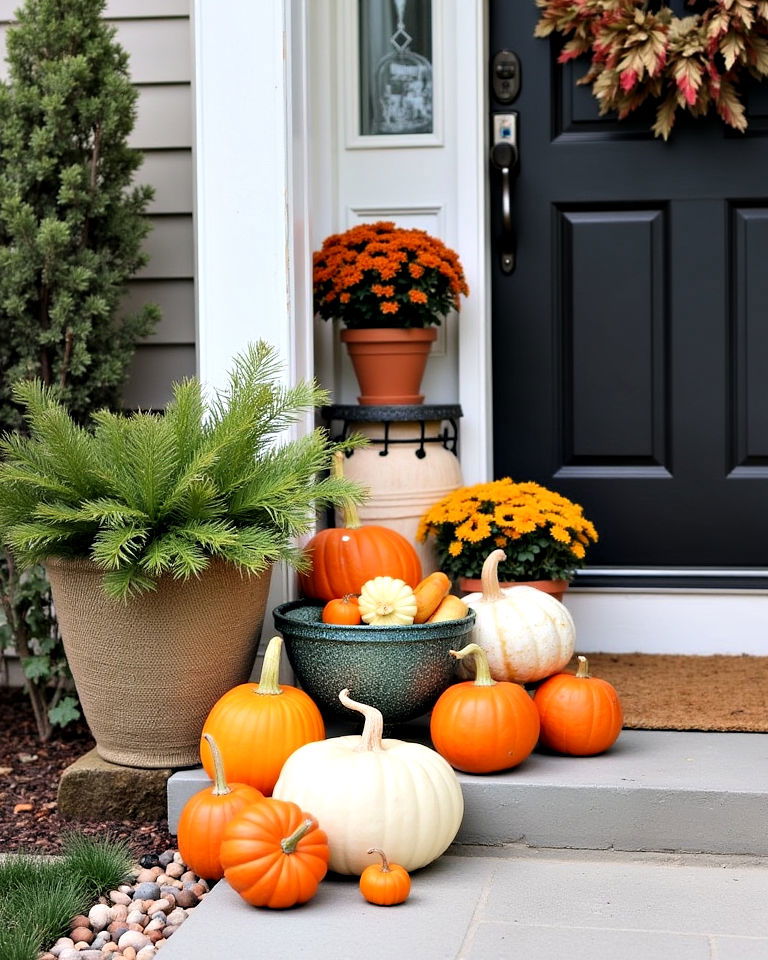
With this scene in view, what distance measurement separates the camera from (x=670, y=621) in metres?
3.27

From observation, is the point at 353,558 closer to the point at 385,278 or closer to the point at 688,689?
the point at 385,278

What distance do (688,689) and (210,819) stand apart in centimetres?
132

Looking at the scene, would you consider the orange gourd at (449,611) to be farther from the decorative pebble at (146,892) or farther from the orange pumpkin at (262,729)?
the decorative pebble at (146,892)

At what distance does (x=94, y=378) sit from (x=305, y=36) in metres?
1.03

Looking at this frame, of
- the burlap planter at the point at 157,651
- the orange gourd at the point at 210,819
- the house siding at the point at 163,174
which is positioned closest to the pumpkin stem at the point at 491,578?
the burlap planter at the point at 157,651

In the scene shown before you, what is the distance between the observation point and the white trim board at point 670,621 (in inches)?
127

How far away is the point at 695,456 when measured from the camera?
330cm

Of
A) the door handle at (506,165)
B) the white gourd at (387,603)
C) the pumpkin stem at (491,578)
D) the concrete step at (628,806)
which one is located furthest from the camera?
the door handle at (506,165)

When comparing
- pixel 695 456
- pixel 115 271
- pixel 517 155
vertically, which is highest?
pixel 517 155

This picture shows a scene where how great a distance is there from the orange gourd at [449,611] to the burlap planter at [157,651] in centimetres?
38

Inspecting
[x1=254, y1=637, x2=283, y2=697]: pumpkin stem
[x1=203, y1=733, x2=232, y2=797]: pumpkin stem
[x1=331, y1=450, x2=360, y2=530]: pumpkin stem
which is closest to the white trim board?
[x1=331, y1=450, x2=360, y2=530]: pumpkin stem

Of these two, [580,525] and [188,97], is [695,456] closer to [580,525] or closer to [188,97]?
[580,525]

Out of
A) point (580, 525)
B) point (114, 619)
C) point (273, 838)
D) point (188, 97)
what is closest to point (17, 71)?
point (188, 97)

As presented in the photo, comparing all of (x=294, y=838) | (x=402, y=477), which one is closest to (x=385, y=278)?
(x=402, y=477)
